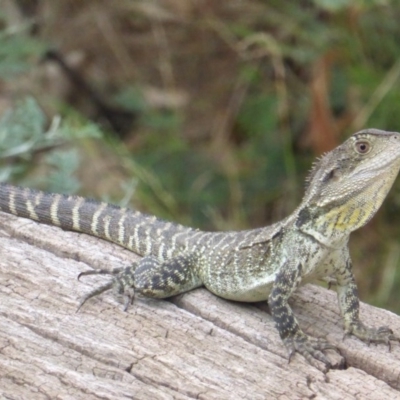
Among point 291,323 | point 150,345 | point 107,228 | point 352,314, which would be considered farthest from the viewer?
point 107,228

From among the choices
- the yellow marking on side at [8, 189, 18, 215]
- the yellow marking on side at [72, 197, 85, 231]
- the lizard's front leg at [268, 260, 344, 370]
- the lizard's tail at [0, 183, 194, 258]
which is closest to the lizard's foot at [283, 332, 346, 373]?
the lizard's front leg at [268, 260, 344, 370]

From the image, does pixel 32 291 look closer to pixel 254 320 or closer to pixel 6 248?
pixel 6 248

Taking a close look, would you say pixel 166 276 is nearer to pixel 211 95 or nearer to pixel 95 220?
pixel 95 220

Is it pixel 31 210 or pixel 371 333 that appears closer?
pixel 371 333

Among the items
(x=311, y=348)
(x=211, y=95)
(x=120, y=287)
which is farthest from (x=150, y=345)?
(x=211, y=95)

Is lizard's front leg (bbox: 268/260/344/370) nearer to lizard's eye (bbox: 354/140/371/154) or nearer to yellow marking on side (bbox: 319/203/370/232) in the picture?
yellow marking on side (bbox: 319/203/370/232)
